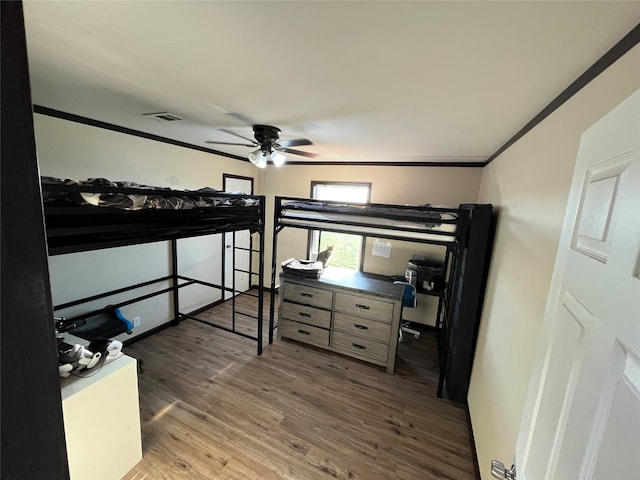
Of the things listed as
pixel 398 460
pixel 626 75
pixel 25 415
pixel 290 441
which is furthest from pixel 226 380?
pixel 626 75

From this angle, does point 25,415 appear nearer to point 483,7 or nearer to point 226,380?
point 483,7

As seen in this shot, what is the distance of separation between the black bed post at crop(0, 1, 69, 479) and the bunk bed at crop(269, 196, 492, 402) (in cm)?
219

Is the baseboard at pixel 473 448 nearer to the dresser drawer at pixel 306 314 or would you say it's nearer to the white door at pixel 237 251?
the dresser drawer at pixel 306 314

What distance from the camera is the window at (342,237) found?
12.4ft

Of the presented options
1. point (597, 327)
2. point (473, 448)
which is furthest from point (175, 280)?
point (597, 327)

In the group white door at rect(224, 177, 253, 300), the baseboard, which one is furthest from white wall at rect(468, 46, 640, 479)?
white door at rect(224, 177, 253, 300)

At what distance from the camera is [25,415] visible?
1.23ft

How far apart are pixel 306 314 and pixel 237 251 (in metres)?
1.80

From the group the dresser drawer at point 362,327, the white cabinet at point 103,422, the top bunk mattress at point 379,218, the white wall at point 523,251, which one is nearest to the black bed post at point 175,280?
A: the top bunk mattress at point 379,218

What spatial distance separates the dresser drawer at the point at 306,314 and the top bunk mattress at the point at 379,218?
40.7 inches

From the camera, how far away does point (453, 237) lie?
2.23 m

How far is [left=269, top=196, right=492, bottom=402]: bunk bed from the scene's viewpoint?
2141 millimetres

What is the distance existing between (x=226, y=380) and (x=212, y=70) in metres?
2.57

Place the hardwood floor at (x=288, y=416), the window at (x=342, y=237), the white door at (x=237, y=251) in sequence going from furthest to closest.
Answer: the white door at (x=237, y=251) → the window at (x=342, y=237) → the hardwood floor at (x=288, y=416)
